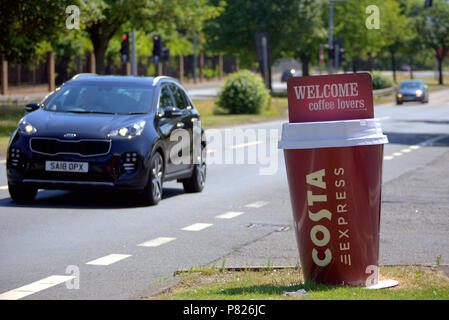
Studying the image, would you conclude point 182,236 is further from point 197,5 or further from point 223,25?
point 223,25

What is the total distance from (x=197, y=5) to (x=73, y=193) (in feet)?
89.7

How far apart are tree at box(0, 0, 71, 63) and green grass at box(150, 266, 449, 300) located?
73.3ft

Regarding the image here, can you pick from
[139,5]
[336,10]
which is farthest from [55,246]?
[336,10]

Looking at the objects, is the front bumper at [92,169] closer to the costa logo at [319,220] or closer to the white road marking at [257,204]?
the white road marking at [257,204]

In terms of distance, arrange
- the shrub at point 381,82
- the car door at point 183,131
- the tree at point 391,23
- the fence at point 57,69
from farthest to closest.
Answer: the tree at point 391,23 → the shrub at point 381,82 → the fence at point 57,69 → the car door at point 183,131

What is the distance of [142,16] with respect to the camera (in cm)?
3625

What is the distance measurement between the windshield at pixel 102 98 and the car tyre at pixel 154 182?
0.75 metres

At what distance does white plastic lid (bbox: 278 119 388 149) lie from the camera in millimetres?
6191

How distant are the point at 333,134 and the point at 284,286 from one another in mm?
1143

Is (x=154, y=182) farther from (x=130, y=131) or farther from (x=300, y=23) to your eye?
(x=300, y=23)

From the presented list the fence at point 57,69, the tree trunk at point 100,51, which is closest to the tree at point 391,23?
the fence at point 57,69

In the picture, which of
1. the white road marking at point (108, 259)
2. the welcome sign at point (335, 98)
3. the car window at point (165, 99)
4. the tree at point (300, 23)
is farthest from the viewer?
the tree at point (300, 23)

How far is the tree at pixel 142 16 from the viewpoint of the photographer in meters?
34.6

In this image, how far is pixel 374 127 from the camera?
6.30 meters
